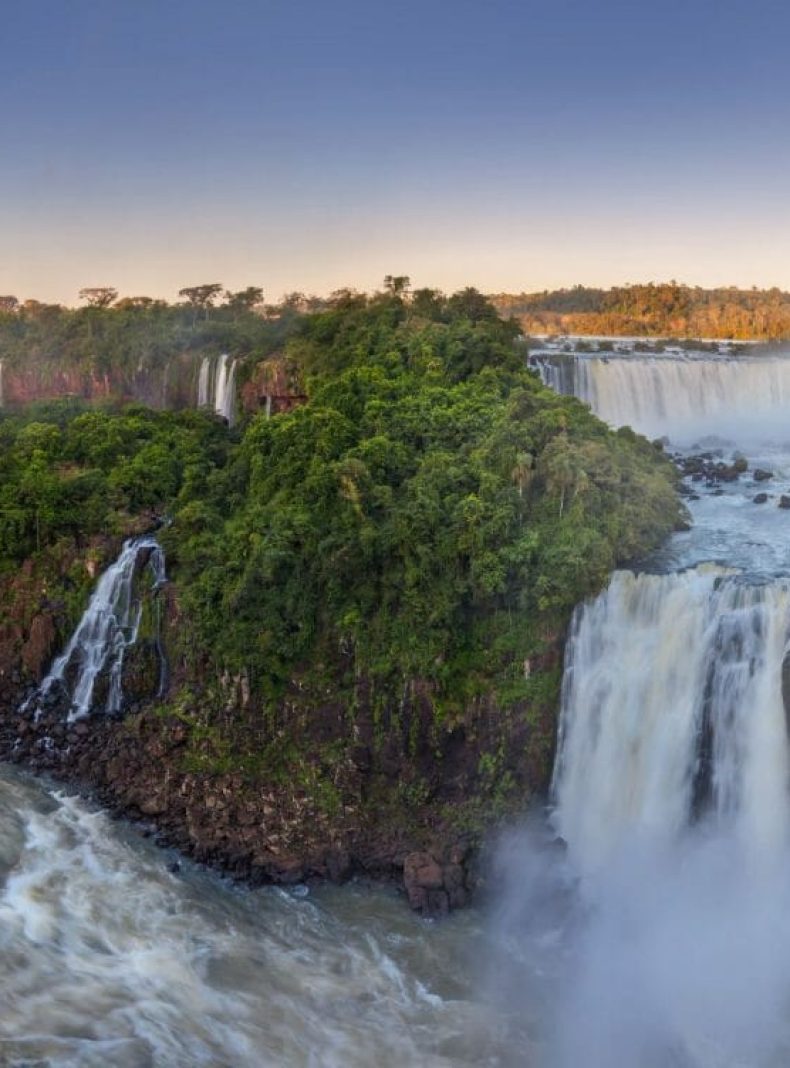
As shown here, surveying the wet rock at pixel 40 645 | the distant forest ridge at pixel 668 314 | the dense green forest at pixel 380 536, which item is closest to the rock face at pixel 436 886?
the dense green forest at pixel 380 536

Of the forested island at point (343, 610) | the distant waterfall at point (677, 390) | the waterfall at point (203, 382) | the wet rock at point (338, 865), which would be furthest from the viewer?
the waterfall at point (203, 382)

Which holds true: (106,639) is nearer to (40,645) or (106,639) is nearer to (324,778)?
(40,645)

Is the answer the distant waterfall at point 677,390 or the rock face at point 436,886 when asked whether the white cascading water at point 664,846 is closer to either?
the rock face at point 436,886

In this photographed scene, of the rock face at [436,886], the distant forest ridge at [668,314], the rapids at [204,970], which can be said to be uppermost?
the distant forest ridge at [668,314]

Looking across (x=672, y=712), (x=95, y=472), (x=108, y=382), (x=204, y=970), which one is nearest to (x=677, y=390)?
(x=672, y=712)

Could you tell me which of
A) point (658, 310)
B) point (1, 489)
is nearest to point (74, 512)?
point (1, 489)

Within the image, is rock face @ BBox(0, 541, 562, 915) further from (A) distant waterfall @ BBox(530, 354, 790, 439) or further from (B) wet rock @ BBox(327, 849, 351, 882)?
(A) distant waterfall @ BBox(530, 354, 790, 439)
